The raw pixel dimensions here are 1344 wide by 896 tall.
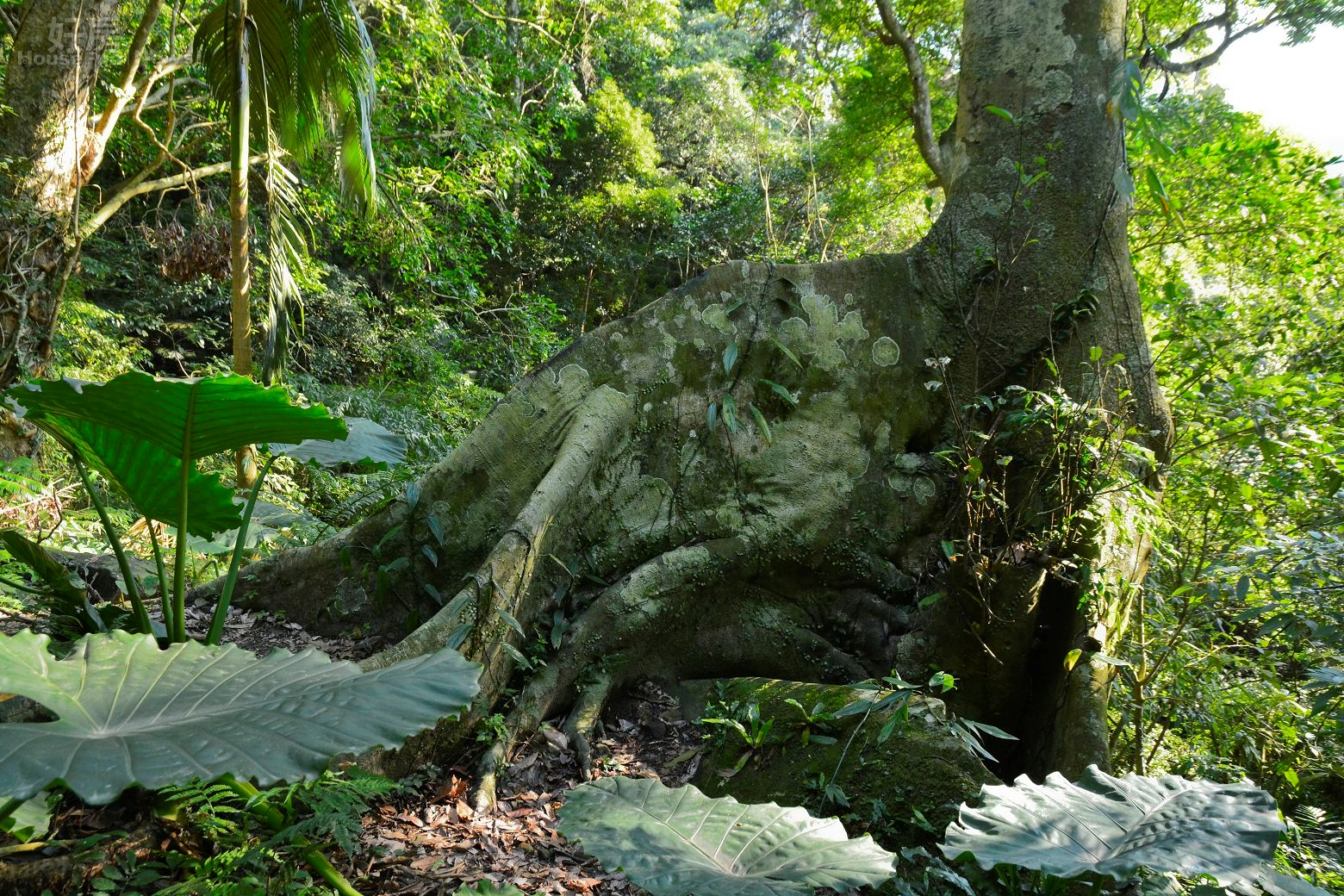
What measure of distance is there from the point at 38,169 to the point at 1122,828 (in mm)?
7105

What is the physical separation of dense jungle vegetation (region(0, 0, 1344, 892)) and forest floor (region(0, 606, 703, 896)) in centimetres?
20

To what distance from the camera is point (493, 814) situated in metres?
2.56

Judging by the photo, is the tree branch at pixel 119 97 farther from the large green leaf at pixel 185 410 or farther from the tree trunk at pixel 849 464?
the large green leaf at pixel 185 410

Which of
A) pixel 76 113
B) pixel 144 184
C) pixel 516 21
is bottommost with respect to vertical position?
pixel 76 113

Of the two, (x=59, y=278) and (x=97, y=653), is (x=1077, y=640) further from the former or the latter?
(x=59, y=278)

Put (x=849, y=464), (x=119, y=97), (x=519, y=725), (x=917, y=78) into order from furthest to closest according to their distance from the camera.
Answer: (x=917, y=78)
(x=119, y=97)
(x=849, y=464)
(x=519, y=725)

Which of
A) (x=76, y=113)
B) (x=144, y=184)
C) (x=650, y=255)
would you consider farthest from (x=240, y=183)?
(x=650, y=255)

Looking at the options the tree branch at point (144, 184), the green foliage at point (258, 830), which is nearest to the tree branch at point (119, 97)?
the tree branch at point (144, 184)

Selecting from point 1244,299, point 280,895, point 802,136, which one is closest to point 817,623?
point 280,895

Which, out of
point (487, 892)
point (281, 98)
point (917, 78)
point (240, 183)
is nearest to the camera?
point (487, 892)

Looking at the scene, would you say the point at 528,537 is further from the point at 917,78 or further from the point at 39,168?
the point at 917,78

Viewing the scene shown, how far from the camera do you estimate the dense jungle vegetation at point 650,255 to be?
10.9 ft

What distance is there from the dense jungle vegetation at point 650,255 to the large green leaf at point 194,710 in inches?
26.5

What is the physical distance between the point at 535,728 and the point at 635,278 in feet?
39.7
